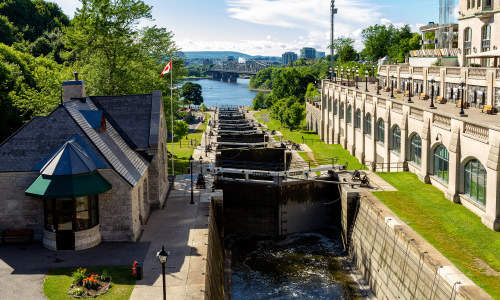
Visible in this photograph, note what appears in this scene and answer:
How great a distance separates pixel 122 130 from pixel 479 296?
942 inches

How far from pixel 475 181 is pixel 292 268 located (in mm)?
13239

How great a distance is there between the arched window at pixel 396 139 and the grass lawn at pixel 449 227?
20.5 ft

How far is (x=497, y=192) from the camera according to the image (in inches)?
1054

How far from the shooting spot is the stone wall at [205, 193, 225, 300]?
24228mm

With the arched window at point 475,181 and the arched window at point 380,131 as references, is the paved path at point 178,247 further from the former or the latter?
the arched window at point 380,131

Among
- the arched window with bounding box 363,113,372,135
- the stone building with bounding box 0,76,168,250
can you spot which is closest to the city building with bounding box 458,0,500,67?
the arched window with bounding box 363,113,372,135

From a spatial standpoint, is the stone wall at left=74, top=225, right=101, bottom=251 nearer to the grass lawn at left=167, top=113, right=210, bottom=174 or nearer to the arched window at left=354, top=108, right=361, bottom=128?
the grass lawn at left=167, top=113, right=210, bottom=174

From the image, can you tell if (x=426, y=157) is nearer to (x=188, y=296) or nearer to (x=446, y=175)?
(x=446, y=175)

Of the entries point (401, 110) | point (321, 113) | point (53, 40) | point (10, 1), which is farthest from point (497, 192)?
point (10, 1)

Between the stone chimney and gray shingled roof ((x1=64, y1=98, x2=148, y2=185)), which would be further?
the stone chimney

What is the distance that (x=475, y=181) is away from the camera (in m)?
30.1

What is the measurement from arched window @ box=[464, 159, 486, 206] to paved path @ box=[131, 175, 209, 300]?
656 inches

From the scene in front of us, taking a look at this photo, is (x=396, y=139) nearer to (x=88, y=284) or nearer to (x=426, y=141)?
(x=426, y=141)

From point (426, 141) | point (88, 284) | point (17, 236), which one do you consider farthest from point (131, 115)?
point (426, 141)
